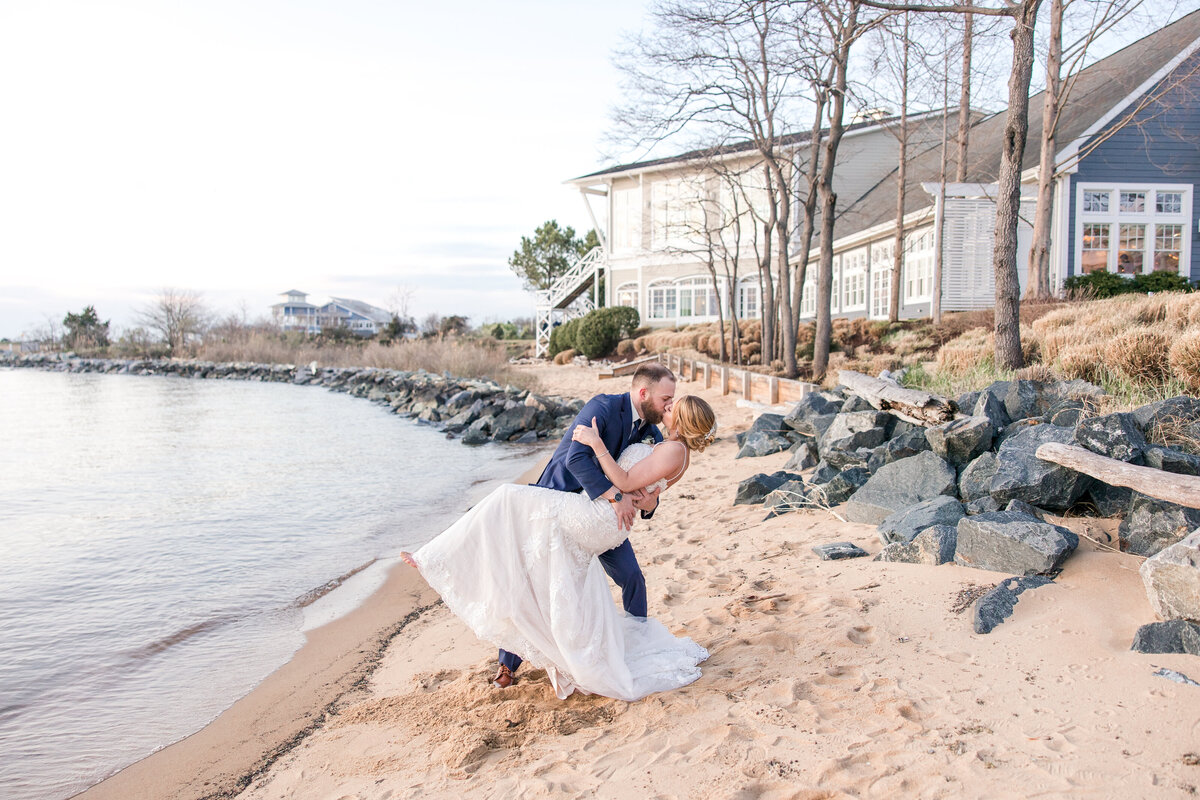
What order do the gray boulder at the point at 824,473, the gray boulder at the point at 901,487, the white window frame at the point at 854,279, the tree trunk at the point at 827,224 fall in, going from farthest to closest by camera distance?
the white window frame at the point at 854,279 < the tree trunk at the point at 827,224 < the gray boulder at the point at 824,473 < the gray boulder at the point at 901,487

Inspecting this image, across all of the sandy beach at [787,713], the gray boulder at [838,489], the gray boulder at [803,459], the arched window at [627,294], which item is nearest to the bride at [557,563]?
the sandy beach at [787,713]

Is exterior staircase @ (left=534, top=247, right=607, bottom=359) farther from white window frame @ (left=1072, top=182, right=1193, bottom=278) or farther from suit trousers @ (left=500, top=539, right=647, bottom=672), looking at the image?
suit trousers @ (left=500, top=539, right=647, bottom=672)

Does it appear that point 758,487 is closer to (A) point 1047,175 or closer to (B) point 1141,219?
(A) point 1047,175

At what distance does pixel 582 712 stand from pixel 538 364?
31.0m

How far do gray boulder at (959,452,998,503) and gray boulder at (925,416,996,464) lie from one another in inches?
14.8

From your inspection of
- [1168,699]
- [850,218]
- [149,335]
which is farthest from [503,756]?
[149,335]

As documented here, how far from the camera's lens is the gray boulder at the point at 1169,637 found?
12.5 feet

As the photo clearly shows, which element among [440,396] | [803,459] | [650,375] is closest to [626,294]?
[440,396]

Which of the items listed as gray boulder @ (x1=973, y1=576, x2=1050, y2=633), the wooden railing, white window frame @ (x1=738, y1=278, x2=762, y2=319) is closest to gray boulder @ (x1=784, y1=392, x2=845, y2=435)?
the wooden railing

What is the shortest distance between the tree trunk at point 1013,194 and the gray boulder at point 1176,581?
21.8 feet

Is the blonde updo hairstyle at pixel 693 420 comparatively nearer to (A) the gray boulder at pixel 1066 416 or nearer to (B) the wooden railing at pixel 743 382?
(A) the gray boulder at pixel 1066 416

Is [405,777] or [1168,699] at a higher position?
[1168,699]

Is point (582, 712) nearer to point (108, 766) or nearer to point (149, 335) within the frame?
point (108, 766)

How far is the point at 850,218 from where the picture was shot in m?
30.6
